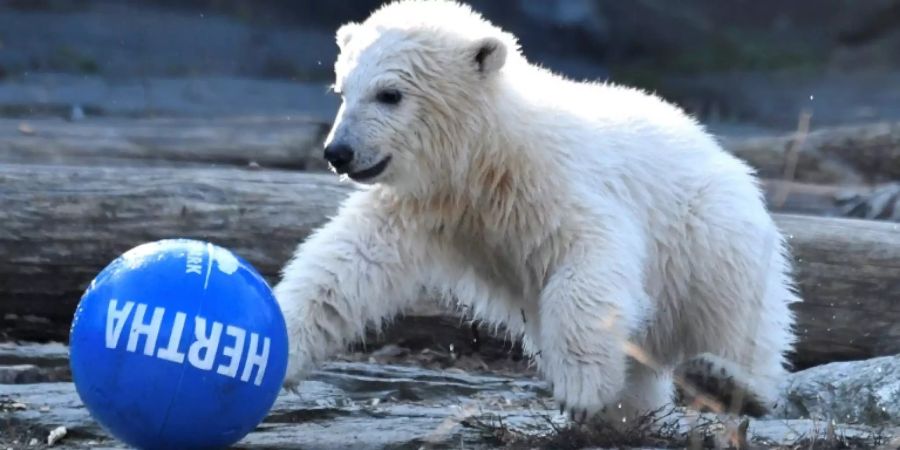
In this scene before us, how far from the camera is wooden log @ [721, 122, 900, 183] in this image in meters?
8.30

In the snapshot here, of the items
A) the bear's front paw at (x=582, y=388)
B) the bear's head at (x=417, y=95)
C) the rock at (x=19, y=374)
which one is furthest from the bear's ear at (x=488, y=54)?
the rock at (x=19, y=374)

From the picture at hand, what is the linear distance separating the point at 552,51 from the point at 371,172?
1083 centimetres

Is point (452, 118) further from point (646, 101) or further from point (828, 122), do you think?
point (828, 122)

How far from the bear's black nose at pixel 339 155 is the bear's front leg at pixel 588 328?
0.64 metres

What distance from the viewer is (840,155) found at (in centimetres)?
838

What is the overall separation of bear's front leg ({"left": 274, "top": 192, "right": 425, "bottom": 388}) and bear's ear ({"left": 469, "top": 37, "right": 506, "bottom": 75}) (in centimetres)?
51

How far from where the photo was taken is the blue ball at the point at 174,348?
3.25 metres

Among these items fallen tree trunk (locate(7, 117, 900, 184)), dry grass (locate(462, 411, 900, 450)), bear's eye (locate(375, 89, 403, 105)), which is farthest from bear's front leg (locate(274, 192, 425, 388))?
fallen tree trunk (locate(7, 117, 900, 184))

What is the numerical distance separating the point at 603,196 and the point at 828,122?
9080 mm

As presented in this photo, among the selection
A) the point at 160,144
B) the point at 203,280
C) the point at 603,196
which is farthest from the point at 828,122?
the point at 203,280

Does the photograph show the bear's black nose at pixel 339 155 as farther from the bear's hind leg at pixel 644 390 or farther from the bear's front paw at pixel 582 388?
the bear's hind leg at pixel 644 390

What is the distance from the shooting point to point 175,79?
13188 mm

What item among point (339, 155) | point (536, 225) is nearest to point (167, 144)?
point (339, 155)

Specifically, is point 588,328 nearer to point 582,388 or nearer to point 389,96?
point 582,388
